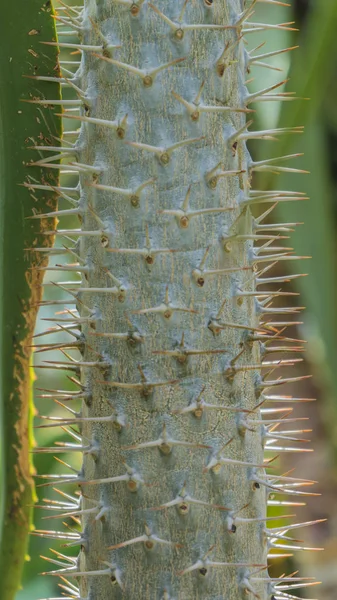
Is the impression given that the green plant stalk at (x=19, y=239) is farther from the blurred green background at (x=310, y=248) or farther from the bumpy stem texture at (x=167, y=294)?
the blurred green background at (x=310, y=248)

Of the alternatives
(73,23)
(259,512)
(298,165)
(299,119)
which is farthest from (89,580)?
(298,165)

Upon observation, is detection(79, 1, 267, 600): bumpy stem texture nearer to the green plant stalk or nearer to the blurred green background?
the green plant stalk

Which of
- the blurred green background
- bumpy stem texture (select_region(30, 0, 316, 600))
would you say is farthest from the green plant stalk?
the blurred green background

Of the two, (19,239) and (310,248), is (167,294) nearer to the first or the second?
(19,239)

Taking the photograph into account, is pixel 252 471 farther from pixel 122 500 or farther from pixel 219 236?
pixel 219 236

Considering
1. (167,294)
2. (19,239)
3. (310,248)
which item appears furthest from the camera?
(310,248)

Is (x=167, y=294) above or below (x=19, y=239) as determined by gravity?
below

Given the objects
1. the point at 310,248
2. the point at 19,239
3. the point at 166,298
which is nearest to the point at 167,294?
the point at 166,298
